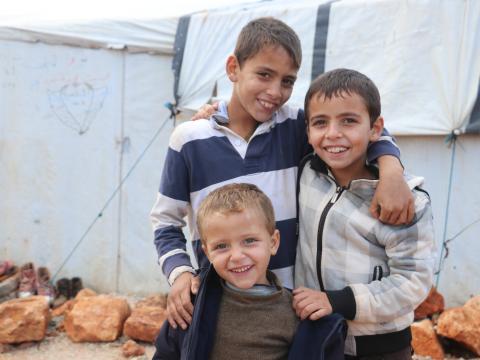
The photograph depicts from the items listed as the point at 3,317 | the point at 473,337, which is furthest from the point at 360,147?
the point at 3,317

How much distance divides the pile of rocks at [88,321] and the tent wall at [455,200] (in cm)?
207

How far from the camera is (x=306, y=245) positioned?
4.79ft

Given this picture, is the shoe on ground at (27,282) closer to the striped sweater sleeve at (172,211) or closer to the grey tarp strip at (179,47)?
the grey tarp strip at (179,47)

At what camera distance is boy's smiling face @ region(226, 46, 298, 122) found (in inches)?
57.9

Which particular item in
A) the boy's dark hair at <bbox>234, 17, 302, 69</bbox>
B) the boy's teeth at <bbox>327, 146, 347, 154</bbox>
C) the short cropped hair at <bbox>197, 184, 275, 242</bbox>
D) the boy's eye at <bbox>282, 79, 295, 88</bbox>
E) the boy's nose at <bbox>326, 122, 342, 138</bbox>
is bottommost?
the short cropped hair at <bbox>197, 184, 275, 242</bbox>

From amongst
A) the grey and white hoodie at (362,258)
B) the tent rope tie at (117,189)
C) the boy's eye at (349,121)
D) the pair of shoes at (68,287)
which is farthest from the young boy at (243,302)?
the pair of shoes at (68,287)

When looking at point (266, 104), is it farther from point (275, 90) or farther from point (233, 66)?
point (233, 66)

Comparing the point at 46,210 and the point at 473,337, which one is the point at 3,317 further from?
the point at 473,337

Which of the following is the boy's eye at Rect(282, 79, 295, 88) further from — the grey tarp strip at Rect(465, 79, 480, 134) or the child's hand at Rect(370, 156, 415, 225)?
the grey tarp strip at Rect(465, 79, 480, 134)

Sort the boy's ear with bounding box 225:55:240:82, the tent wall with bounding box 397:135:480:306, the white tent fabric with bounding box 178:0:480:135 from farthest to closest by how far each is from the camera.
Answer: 1. the tent wall with bounding box 397:135:480:306
2. the white tent fabric with bounding box 178:0:480:135
3. the boy's ear with bounding box 225:55:240:82

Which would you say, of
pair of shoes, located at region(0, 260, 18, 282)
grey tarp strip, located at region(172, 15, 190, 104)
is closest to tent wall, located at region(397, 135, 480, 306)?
grey tarp strip, located at region(172, 15, 190, 104)

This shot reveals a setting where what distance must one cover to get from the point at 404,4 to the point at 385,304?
2.62 m

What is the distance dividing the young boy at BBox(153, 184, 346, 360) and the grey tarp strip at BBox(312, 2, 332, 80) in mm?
2453

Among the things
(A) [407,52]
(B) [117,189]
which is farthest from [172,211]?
(B) [117,189]
